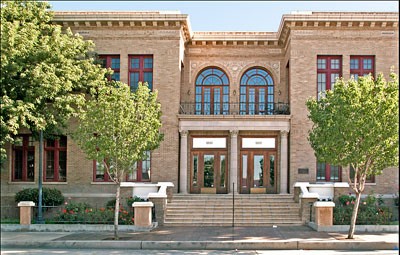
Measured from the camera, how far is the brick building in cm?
2648

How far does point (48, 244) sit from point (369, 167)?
1187 centimetres

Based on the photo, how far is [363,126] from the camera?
1717 cm

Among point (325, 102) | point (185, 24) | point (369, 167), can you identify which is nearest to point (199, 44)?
point (185, 24)

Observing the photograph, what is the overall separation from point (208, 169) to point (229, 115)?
3.55 metres

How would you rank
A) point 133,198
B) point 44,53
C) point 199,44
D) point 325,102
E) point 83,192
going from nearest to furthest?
1. point 325,102
2. point 44,53
3. point 133,198
4. point 83,192
5. point 199,44

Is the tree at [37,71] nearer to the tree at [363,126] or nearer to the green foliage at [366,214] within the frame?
the tree at [363,126]

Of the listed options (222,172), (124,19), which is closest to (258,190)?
(222,172)

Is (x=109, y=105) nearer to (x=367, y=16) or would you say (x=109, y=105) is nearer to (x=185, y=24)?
(x=185, y=24)

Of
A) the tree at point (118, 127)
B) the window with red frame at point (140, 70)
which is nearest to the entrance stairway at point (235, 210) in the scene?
the tree at point (118, 127)

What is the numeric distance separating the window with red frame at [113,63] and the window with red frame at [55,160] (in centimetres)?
438

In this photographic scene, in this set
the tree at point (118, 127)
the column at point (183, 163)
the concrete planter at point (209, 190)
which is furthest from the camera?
the concrete planter at point (209, 190)

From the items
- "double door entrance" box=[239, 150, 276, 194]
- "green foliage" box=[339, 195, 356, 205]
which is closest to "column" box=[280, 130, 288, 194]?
"double door entrance" box=[239, 150, 276, 194]

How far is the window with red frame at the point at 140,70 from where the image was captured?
27.4 m

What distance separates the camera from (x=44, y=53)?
73.6 feet
